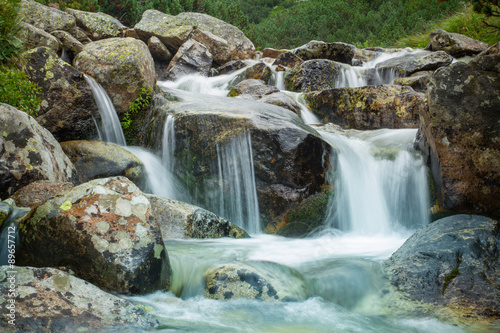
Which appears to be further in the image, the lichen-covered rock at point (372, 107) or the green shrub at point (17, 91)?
the lichen-covered rock at point (372, 107)

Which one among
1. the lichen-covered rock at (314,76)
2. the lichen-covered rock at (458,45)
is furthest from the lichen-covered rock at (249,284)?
the lichen-covered rock at (458,45)

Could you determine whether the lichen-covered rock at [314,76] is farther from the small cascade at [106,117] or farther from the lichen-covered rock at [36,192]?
the lichen-covered rock at [36,192]

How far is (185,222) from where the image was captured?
4793 millimetres

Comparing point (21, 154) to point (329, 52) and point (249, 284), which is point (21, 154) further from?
point (329, 52)

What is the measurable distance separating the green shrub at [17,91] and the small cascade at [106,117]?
3.70 ft

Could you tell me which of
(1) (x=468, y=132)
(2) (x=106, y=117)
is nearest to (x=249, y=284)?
(1) (x=468, y=132)

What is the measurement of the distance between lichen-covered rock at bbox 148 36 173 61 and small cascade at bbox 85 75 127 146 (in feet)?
22.2

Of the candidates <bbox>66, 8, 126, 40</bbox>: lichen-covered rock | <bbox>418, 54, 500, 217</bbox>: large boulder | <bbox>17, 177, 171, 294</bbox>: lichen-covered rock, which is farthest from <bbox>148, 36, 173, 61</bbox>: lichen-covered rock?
<bbox>17, 177, 171, 294</bbox>: lichen-covered rock

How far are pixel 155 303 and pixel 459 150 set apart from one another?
4043mm

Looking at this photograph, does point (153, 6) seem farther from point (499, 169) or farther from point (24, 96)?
point (499, 169)

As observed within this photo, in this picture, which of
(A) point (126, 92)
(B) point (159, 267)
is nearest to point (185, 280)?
(B) point (159, 267)

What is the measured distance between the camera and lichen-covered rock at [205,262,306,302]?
3369mm

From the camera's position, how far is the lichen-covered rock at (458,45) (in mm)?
12797

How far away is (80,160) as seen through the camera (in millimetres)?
5930
